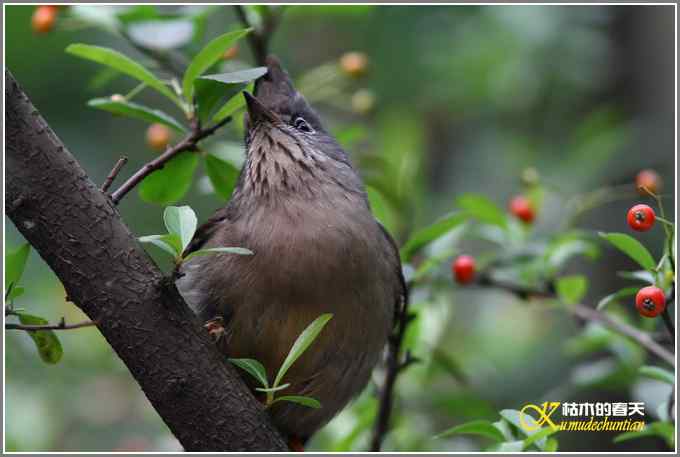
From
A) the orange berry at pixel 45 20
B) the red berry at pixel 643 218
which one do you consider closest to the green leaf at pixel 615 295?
the red berry at pixel 643 218

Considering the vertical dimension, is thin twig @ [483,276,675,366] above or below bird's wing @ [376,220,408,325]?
below

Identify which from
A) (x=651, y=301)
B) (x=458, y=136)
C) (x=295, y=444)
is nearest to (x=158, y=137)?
(x=295, y=444)

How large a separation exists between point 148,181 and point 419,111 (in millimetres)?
3368

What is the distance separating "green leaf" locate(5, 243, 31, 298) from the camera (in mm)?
2451

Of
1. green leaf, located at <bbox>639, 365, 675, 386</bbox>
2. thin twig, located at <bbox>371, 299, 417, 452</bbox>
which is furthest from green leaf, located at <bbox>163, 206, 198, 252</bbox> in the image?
green leaf, located at <bbox>639, 365, 675, 386</bbox>

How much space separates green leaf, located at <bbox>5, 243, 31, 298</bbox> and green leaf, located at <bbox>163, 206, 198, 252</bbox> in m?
0.44

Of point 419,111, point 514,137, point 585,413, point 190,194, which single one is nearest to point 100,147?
point 190,194

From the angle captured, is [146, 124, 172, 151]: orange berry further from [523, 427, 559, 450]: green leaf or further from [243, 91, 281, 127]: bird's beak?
[523, 427, 559, 450]: green leaf

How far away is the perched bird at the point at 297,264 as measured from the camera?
Result: 296 cm

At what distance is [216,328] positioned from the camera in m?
2.91

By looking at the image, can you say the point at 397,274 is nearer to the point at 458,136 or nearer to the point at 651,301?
the point at 651,301

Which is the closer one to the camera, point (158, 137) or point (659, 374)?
point (659, 374)

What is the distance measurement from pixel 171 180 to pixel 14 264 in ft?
2.37

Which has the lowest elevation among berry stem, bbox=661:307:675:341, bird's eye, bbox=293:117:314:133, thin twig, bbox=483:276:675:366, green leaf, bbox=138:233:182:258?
thin twig, bbox=483:276:675:366
